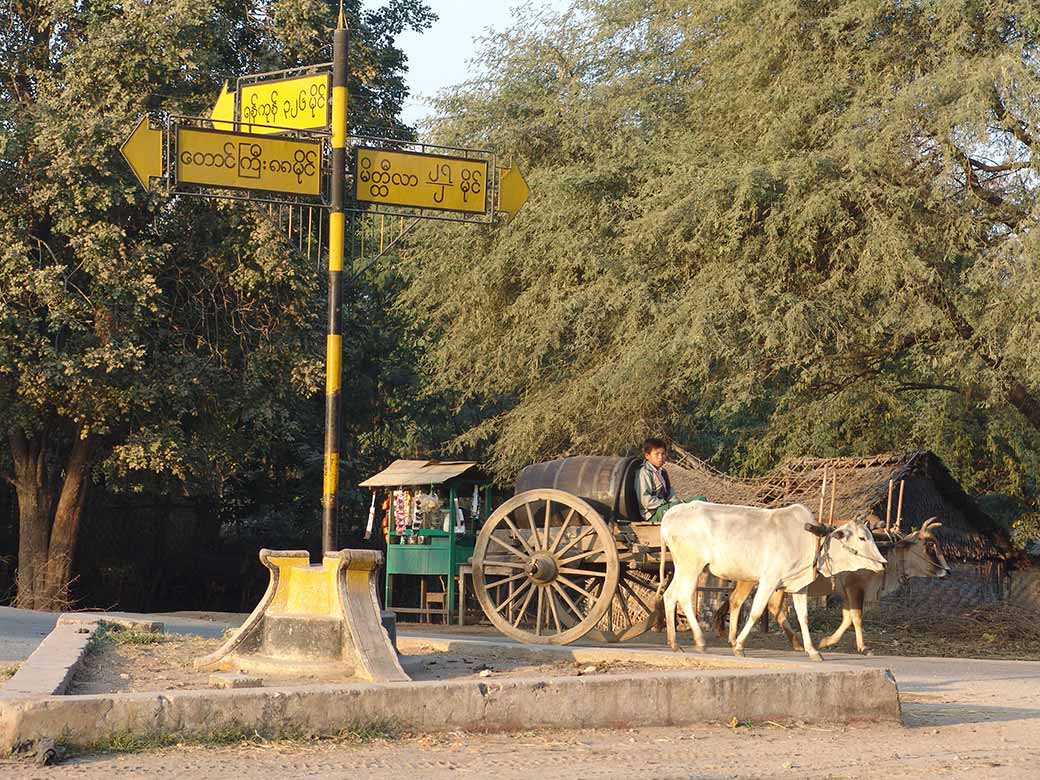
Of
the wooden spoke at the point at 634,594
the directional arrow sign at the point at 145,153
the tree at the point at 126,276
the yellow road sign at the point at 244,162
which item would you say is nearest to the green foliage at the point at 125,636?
the directional arrow sign at the point at 145,153

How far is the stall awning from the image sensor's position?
22312 millimetres

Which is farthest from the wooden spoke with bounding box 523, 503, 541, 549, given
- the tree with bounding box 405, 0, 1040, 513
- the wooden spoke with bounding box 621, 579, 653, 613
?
the tree with bounding box 405, 0, 1040, 513

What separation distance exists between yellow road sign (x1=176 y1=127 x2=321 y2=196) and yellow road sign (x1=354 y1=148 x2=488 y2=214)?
42cm

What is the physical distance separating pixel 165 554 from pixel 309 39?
43.8 ft

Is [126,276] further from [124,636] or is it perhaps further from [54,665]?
[54,665]

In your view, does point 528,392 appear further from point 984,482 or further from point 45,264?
point 984,482

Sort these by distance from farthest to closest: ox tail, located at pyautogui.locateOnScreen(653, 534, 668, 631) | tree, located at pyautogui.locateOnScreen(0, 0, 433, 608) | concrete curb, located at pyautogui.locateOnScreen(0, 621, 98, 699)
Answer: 1. tree, located at pyautogui.locateOnScreen(0, 0, 433, 608)
2. ox tail, located at pyautogui.locateOnScreen(653, 534, 668, 631)
3. concrete curb, located at pyautogui.locateOnScreen(0, 621, 98, 699)

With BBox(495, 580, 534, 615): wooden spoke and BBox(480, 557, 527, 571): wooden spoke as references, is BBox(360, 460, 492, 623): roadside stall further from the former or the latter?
BBox(495, 580, 534, 615): wooden spoke

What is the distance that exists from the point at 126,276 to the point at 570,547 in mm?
8411

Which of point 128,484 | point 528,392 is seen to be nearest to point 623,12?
point 528,392

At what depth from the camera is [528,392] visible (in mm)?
23672

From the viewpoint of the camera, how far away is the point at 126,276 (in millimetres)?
20891

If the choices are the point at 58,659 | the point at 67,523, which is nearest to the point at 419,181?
the point at 58,659

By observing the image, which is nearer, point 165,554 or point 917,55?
point 917,55
